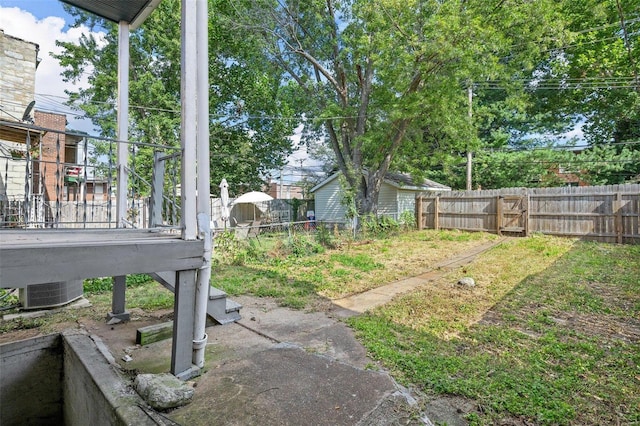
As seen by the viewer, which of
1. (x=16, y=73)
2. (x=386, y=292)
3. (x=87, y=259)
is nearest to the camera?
(x=87, y=259)

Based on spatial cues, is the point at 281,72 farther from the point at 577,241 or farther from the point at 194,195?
the point at 194,195

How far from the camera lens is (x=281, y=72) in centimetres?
1481

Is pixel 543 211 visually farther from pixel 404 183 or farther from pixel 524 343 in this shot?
pixel 524 343

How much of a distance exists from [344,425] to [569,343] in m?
2.50

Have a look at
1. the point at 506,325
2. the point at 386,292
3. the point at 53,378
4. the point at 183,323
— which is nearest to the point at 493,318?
the point at 506,325

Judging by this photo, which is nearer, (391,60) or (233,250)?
(233,250)

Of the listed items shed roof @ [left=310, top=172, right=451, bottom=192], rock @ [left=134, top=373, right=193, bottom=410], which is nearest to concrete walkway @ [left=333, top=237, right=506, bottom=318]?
→ rock @ [left=134, top=373, right=193, bottom=410]

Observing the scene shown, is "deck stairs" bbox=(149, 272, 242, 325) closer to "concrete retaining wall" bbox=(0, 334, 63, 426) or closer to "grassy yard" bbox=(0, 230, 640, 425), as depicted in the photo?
"grassy yard" bbox=(0, 230, 640, 425)

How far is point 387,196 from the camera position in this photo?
15.8 metres

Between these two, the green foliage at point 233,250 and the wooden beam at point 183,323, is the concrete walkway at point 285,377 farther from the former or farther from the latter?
the green foliage at point 233,250

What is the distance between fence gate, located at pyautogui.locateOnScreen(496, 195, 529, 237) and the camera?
436 inches

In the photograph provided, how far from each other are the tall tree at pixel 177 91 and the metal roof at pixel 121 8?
1082 centimetres

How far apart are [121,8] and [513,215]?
12.1 metres

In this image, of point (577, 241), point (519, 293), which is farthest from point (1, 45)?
point (577, 241)
